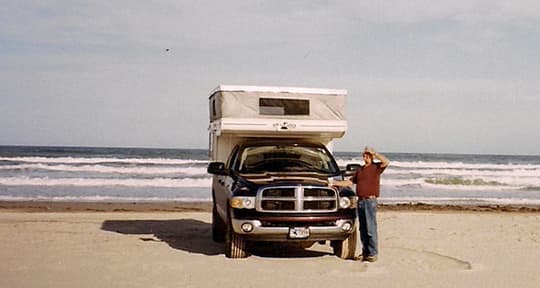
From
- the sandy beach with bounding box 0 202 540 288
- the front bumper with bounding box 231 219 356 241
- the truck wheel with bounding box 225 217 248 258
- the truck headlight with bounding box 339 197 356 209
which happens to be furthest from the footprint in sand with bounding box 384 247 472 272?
the truck wheel with bounding box 225 217 248 258

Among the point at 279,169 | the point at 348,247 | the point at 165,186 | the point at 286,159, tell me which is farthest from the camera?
the point at 165,186

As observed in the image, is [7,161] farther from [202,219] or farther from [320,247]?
[320,247]

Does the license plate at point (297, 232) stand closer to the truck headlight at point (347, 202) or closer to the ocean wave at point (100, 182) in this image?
the truck headlight at point (347, 202)

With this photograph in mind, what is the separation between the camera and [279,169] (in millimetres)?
10719

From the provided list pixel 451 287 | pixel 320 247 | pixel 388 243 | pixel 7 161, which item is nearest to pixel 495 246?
pixel 388 243

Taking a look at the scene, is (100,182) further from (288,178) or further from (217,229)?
(288,178)

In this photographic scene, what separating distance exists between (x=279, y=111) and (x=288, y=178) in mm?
1377

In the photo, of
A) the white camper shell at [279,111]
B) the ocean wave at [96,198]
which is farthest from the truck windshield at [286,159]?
the ocean wave at [96,198]

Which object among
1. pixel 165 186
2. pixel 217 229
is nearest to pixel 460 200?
pixel 165 186

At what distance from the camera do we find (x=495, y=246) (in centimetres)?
1183

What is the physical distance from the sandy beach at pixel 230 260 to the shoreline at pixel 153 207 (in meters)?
1.93

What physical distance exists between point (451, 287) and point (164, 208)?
1236 centimetres

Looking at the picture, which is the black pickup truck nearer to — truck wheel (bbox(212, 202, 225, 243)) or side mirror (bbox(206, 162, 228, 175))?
side mirror (bbox(206, 162, 228, 175))

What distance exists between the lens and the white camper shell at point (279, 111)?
10648mm
